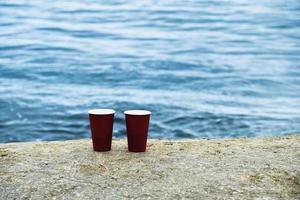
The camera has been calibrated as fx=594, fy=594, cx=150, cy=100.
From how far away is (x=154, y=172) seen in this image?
3.07m

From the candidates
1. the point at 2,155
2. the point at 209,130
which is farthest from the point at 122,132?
the point at 2,155

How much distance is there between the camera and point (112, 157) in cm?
334

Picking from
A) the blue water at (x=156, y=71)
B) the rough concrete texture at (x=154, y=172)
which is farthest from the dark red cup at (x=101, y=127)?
the blue water at (x=156, y=71)

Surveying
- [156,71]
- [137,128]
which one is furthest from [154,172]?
[156,71]

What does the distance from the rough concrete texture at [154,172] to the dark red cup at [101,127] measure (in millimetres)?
63

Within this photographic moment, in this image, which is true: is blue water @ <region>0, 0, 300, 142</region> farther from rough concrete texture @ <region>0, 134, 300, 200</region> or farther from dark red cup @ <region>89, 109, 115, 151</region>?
dark red cup @ <region>89, 109, 115, 151</region>

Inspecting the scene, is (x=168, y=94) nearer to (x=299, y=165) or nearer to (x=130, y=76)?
(x=130, y=76)

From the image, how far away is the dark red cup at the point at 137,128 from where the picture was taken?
3316 mm

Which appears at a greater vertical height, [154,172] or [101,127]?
[101,127]

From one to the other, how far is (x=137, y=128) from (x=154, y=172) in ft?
1.23

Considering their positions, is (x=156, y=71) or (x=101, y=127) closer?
(x=101, y=127)

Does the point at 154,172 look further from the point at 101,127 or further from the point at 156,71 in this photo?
the point at 156,71

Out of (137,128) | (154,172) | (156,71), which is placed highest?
(137,128)

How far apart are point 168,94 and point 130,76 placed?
1.57 m
